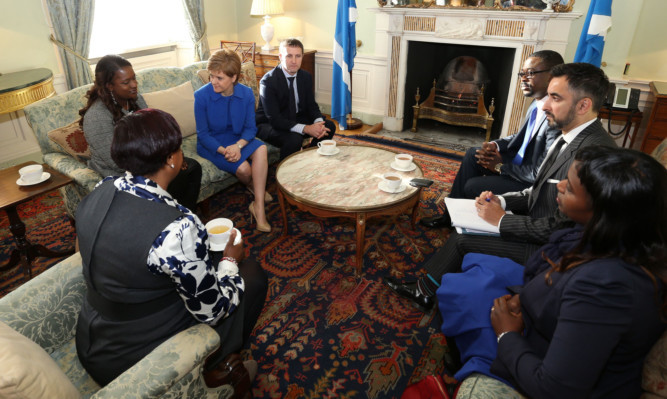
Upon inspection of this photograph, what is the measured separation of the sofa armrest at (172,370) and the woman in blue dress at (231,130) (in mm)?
1545

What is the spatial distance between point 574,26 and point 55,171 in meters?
4.27

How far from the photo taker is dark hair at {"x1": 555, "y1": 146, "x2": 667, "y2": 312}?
37.1 inches

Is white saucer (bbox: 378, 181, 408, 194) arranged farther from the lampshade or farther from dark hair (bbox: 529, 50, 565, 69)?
the lampshade

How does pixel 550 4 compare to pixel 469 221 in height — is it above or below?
above

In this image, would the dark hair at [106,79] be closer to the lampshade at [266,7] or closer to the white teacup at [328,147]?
the white teacup at [328,147]

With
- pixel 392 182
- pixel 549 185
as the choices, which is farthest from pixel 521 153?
pixel 392 182

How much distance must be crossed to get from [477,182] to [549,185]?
0.67 metres

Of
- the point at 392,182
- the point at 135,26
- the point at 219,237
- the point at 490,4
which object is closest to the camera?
the point at 219,237

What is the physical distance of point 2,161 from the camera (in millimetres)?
3414

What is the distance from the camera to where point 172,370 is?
1.04 meters

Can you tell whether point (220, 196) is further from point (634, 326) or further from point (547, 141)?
point (634, 326)

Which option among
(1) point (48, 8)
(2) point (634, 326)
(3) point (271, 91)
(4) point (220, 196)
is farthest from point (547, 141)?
(1) point (48, 8)

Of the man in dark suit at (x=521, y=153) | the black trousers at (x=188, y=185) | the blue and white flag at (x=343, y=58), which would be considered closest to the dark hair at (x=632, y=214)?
the man in dark suit at (x=521, y=153)

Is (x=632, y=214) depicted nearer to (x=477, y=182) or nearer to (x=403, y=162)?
(x=477, y=182)
